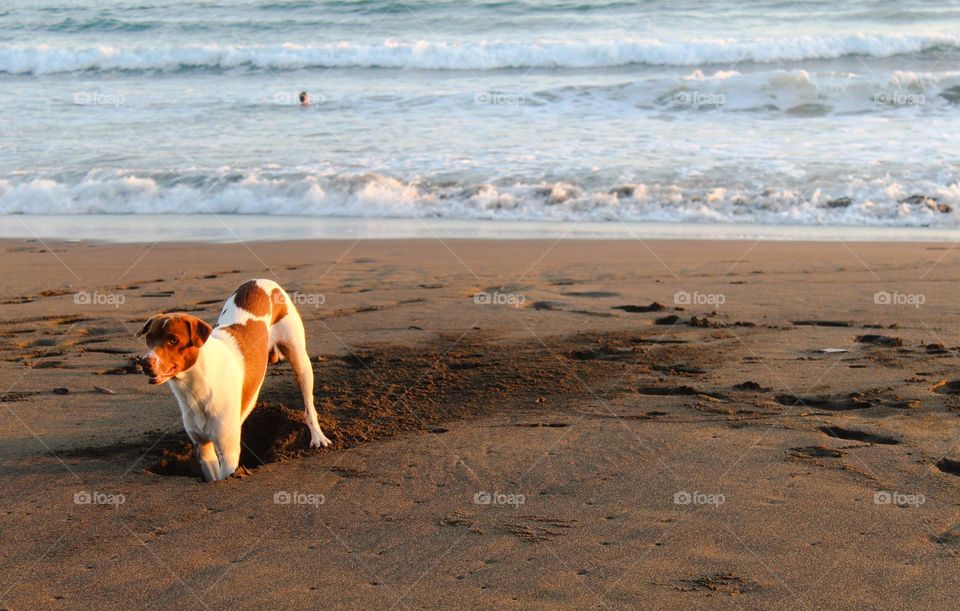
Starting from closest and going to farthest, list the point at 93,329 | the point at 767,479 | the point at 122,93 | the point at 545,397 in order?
1. the point at 767,479
2. the point at 545,397
3. the point at 93,329
4. the point at 122,93

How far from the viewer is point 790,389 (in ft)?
21.3

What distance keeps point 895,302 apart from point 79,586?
7.25m

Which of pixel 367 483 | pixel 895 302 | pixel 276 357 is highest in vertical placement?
pixel 276 357

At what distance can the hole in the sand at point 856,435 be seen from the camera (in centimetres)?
546

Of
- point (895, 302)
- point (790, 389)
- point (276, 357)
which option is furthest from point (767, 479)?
point (895, 302)

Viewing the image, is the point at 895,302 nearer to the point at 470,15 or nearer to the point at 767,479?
the point at 767,479

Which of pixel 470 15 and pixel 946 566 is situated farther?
pixel 470 15
